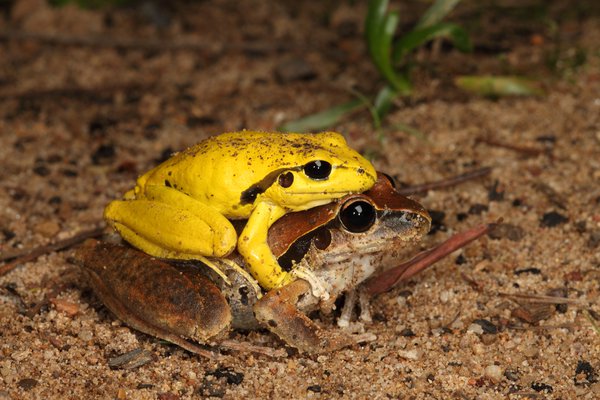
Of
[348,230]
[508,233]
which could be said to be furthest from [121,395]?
[508,233]

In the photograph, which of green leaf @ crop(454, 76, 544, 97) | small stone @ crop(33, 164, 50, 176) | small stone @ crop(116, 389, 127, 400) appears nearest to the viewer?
small stone @ crop(116, 389, 127, 400)

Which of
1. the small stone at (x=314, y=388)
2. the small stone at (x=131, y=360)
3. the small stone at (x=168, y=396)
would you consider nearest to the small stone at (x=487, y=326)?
the small stone at (x=314, y=388)

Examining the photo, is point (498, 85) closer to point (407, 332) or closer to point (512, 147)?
point (512, 147)

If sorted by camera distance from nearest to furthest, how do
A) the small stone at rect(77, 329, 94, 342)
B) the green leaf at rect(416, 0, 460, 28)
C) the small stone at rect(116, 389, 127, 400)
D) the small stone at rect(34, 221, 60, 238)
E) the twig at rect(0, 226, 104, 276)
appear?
the small stone at rect(116, 389, 127, 400) < the small stone at rect(77, 329, 94, 342) < the twig at rect(0, 226, 104, 276) < the small stone at rect(34, 221, 60, 238) < the green leaf at rect(416, 0, 460, 28)

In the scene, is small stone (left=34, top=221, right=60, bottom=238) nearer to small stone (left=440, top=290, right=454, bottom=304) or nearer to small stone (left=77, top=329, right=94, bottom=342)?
small stone (left=77, top=329, right=94, bottom=342)

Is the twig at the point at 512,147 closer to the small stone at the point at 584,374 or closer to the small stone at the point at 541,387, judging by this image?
the small stone at the point at 584,374

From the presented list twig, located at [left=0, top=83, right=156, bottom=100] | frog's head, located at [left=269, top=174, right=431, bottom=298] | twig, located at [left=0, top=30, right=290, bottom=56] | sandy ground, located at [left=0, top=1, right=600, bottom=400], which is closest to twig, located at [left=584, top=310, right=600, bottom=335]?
sandy ground, located at [left=0, top=1, right=600, bottom=400]
